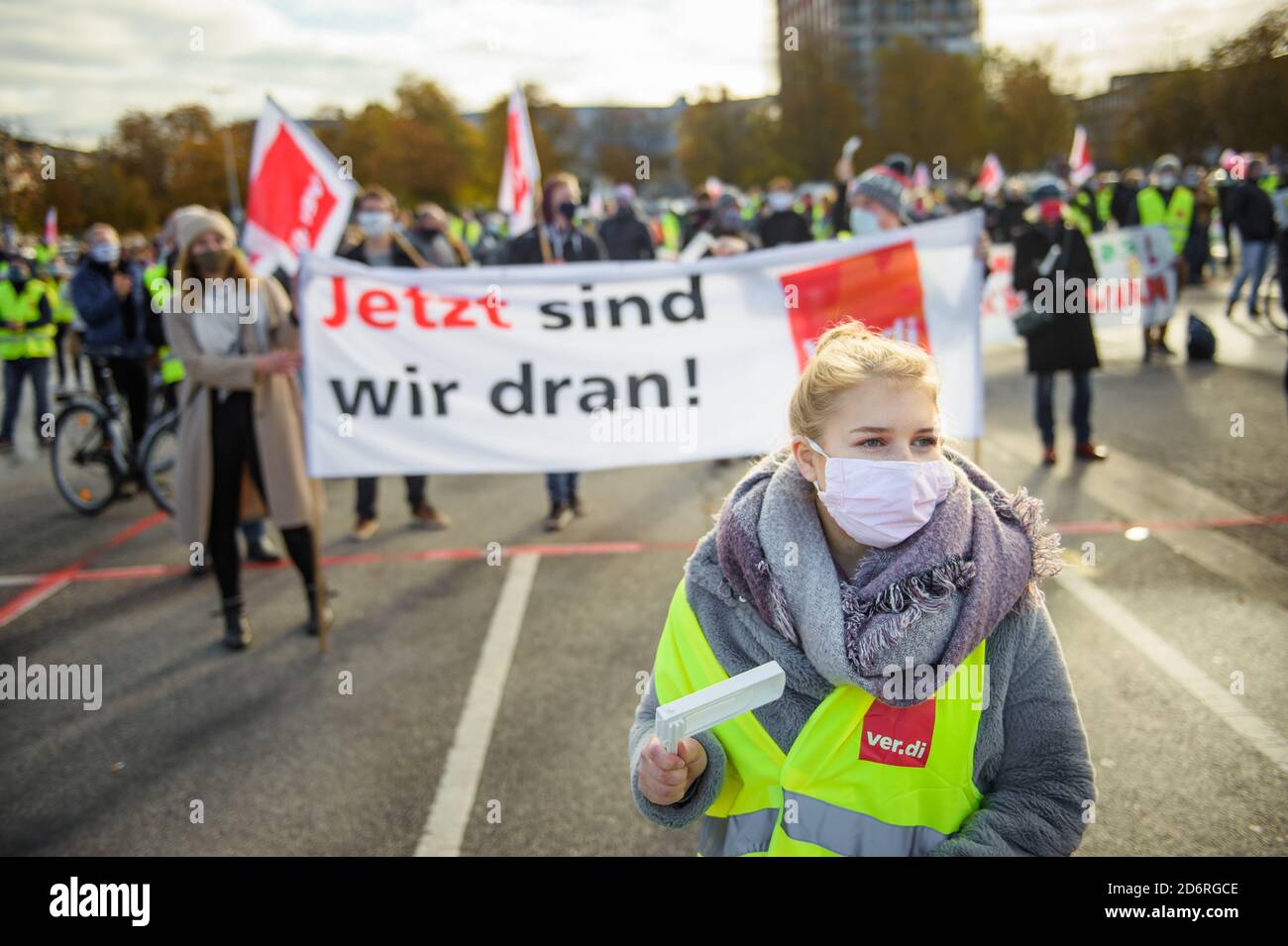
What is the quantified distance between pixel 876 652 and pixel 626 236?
9607 mm

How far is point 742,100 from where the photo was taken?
88438mm

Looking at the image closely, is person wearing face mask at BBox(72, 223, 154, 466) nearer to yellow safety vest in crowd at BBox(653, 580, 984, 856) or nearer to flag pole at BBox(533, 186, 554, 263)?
flag pole at BBox(533, 186, 554, 263)

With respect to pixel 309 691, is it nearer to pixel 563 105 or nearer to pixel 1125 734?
pixel 1125 734

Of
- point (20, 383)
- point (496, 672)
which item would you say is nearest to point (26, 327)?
point (20, 383)

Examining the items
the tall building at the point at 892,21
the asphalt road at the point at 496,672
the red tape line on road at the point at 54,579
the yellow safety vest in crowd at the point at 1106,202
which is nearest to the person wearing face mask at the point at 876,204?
the asphalt road at the point at 496,672

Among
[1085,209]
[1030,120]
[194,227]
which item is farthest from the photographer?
[1030,120]

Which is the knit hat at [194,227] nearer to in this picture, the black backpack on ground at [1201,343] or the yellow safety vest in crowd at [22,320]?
the yellow safety vest in crowd at [22,320]

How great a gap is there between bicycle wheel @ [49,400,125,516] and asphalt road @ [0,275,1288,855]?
0.21 m

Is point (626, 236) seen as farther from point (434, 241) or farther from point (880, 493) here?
point (880, 493)

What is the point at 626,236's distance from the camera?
10.7 m

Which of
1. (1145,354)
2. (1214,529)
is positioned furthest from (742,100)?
(1214,529)

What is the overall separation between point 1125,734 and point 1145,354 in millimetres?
9100

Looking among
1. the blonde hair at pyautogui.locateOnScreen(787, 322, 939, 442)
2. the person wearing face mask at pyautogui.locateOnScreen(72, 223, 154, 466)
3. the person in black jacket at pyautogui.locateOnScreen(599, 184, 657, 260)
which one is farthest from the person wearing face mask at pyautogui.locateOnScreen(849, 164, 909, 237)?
the person wearing face mask at pyautogui.locateOnScreen(72, 223, 154, 466)

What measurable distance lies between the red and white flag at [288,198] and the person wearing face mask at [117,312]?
10.4 ft
